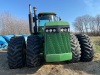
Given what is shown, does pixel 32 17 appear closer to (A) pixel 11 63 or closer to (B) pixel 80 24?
(A) pixel 11 63

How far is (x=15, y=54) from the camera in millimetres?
6527

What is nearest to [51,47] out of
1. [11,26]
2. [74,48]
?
[74,48]

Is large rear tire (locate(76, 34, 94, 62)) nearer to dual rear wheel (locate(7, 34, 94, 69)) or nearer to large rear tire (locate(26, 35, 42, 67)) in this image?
dual rear wheel (locate(7, 34, 94, 69))

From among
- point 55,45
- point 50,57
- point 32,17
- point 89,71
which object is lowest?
point 89,71

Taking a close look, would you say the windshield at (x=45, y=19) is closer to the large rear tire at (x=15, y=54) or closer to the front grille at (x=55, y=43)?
the large rear tire at (x=15, y=54)

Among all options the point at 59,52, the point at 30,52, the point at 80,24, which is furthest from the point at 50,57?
the point at 80,24

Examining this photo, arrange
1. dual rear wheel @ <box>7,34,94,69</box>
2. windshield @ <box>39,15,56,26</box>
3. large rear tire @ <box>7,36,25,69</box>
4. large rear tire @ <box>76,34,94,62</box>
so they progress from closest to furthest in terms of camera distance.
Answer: dual rear wheel @ <box>7,34,94,69</box>, large rear tire @ <box>7,36,25,69</box>, large rear tire @ <box>76,34,94,62</box>, windshield @ <box>39,15,56,26</box>

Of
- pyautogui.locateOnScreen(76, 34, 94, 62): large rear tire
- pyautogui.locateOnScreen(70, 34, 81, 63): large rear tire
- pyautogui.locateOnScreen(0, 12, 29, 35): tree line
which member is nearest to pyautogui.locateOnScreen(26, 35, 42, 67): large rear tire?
pyautogui.locateOnScreen(70, 34, 81, 63): large rear tire

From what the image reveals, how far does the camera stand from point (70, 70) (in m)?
6.26

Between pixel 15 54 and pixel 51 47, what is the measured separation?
151cm

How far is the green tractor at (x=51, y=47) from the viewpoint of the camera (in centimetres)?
581

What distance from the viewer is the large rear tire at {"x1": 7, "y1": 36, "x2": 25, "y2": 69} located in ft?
21.4

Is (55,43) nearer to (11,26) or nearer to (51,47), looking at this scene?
(51,47)

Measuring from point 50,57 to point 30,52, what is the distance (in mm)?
813
